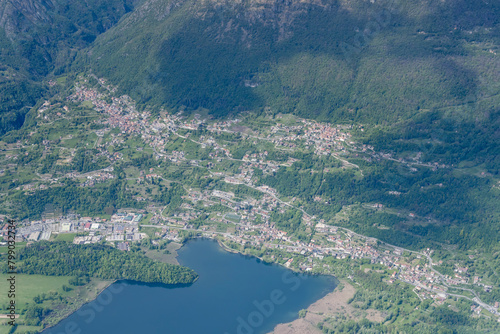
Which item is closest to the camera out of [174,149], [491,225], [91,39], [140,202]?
[491,225]

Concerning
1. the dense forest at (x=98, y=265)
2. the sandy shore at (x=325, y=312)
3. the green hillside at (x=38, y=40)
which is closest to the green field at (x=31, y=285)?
the dense forest at (x=98, y=265)

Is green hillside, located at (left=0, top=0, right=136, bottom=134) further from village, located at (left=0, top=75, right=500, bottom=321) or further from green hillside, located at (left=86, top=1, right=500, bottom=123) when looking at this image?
green hillside, located at (left=86, top=1, right=500, bottom=123)

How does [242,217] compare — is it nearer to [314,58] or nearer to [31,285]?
[31,285]

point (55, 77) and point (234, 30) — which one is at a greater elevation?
point (234, 30)

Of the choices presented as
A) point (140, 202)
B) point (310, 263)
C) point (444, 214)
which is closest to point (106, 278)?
point (140, 202)

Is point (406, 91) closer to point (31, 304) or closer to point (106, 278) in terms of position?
point (106, 278)

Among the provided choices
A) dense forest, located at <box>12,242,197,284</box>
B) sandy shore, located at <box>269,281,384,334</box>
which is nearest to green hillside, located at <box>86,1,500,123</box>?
dense forest, located at <box>12,242,197,284</box>

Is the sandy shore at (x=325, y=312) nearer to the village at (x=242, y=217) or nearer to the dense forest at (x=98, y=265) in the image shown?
the village at (x=242, y=217)
